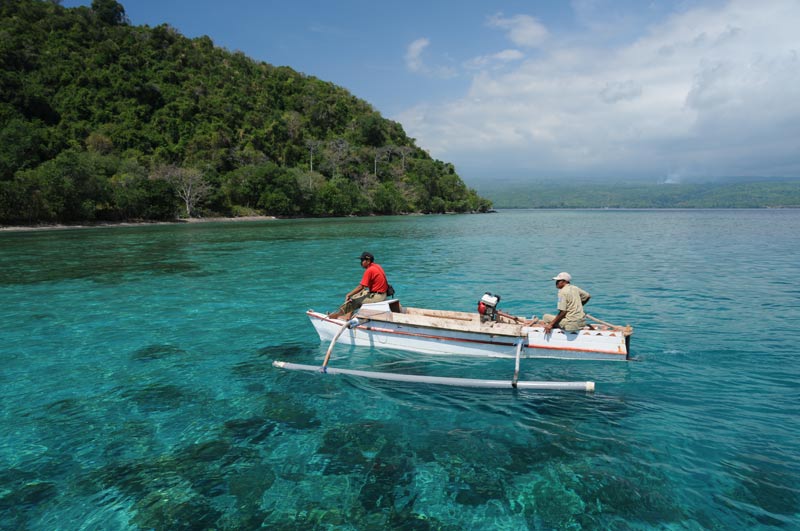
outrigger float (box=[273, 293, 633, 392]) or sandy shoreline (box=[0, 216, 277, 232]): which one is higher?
sandy shoreline (box=[0, 216, 277, 232])

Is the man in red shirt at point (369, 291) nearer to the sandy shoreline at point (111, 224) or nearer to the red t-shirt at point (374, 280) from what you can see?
the red t-shirt at point (374, 280)

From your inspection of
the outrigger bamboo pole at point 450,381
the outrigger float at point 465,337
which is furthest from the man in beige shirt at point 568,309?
the outrigger bamboo pole at point 450,381

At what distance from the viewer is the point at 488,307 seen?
12109 millimetres

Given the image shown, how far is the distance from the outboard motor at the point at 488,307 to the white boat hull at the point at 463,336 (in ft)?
0.78

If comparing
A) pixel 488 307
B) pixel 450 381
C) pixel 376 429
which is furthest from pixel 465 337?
pixel 376 429

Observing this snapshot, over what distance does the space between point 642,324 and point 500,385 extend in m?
8.55

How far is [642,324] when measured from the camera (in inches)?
617

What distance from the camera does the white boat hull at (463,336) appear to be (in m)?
11.6

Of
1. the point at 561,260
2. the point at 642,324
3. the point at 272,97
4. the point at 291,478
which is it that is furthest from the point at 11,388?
the point at 272,97

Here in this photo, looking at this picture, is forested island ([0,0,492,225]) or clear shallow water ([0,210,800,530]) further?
forested island ([0,0,492,225])

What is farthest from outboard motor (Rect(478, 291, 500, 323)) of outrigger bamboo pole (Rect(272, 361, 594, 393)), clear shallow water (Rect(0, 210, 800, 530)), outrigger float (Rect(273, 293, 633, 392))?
outrigger bamboo pole (Rect(272, 361, 594, 393))

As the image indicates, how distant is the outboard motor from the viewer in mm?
12005

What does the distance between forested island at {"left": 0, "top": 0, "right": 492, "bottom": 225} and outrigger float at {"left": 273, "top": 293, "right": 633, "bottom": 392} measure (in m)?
70.3

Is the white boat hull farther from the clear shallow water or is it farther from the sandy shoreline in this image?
the sandy shoreline
